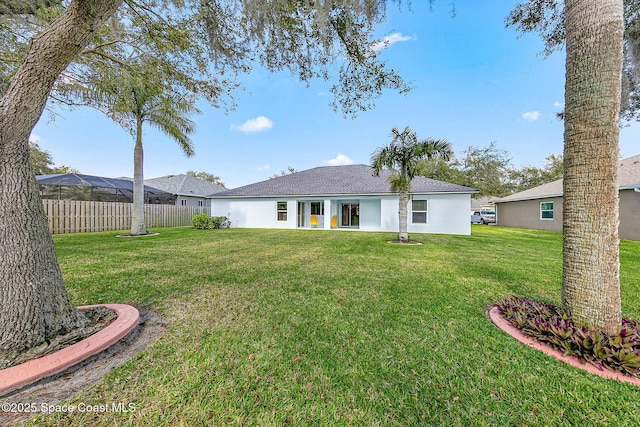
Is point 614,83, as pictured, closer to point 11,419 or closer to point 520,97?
point 11,419

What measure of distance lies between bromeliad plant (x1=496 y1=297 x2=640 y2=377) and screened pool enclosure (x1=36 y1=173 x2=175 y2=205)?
20.2m

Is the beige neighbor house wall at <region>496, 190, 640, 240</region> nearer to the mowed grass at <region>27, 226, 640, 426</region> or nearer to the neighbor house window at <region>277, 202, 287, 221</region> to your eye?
the mowed grass at <region>27, 226, 640, 426</region>

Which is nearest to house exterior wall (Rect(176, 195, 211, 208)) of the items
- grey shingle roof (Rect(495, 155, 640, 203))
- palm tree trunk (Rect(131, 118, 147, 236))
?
palm tree trunk (Rect(131, 118, 147, 236))

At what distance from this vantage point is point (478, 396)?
181 cm

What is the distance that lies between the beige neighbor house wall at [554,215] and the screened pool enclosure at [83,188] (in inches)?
1075

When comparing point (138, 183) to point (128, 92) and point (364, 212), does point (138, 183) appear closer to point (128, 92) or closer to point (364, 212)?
point (128, 92)

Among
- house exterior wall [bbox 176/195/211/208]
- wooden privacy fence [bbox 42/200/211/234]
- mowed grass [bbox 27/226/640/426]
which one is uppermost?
house exterior wall [bbox 176/195/211/208]

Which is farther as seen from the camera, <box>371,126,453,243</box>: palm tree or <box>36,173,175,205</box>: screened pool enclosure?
<box>36,173,175,205</box>: screened pool enclosure

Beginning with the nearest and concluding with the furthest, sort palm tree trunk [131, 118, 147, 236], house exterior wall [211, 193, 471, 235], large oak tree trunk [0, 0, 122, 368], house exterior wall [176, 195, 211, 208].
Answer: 1. large oak tree trunk [0, 0, 122, 368]
2. palm tree trunk [131, 118, 147, 236]
3. house exterior wall [211, 193, 471, 235]
4. house exterior wall [176, 195, 211, 208]

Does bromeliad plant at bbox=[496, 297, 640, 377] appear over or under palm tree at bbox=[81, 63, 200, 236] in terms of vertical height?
under

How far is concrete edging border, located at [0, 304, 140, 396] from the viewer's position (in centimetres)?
177

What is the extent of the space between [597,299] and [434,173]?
29298 millimetres

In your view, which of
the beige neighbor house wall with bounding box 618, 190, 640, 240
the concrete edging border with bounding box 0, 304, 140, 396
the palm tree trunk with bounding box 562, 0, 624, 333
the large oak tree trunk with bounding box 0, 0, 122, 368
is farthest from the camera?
the beige neighbor house wall with bounding box 618, 190, 640, 240

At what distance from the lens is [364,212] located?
15953mm
